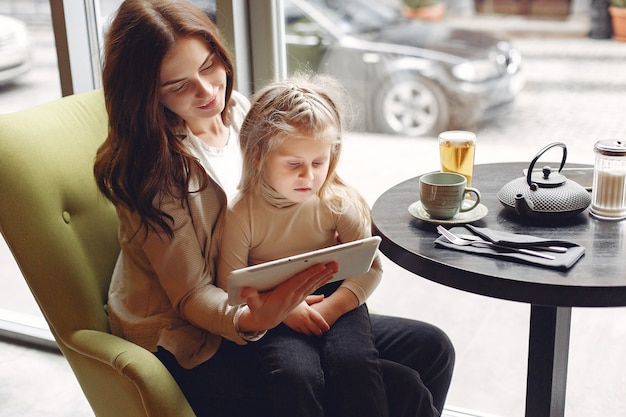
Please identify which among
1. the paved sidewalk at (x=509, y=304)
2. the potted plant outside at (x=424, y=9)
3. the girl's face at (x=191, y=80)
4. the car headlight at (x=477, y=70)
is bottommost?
the paved sidewalk at (x=509, y=304)

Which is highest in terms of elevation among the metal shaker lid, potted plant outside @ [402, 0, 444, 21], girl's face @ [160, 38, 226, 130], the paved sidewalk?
potted plant outside @ [402, 0, 444, 21]

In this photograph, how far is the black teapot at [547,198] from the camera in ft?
4.61

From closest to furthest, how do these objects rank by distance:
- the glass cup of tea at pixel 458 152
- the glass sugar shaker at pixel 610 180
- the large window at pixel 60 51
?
the glass sugar shaker at pixel 610 180 < the glass cup of tea at pixel 458 152 < the large window at pixel 60 51

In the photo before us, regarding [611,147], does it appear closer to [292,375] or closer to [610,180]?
[610,180]

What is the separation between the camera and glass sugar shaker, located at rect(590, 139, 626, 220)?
1.40m

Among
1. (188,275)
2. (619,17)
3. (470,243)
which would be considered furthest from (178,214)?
(619,17)

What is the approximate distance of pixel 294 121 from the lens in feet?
4.41

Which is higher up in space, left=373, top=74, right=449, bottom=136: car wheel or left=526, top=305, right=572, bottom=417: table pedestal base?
left=373, top=74, right=449, bottom=136: car wheel

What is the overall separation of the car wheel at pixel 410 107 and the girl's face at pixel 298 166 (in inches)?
27.5

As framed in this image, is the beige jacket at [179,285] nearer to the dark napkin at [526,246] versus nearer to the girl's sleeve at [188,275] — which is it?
the girl's sleeve at [188,275]

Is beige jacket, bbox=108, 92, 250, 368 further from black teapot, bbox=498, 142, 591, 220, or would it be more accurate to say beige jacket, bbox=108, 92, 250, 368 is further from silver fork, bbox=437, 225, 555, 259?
black teapot, bbox=498, 142, 591, 220

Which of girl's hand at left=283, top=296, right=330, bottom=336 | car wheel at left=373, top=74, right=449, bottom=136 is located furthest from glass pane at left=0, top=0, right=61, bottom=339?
girl's hand at left=283, top=296, right=330, bottom=336

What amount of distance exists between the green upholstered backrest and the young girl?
307 mm

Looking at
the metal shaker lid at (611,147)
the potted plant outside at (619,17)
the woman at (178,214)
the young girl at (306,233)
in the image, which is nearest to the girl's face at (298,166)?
the young girl at (306,233)
